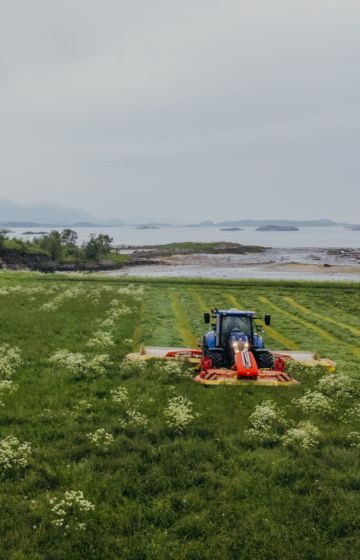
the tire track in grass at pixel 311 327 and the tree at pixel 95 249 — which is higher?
the tree at pixel 95 249

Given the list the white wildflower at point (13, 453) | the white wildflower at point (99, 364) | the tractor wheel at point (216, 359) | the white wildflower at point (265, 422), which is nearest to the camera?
the white wildflower at point (13, 453)

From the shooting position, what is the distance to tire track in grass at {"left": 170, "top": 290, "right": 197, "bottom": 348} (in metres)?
26.0

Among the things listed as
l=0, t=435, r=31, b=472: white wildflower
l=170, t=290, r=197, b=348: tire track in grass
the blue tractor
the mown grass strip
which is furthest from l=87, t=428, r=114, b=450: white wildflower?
the mown grass strip

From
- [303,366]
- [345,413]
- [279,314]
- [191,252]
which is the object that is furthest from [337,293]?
[191,252]

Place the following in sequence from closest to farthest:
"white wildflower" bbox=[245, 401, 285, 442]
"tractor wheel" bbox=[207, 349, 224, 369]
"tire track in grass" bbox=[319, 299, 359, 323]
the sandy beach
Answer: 1. "white wildflower" bbox=[245, 401, 285, 442]
2. "tractor wheel" bbox=[207, 349, 224, 369]
3. "tire track in grass" bbox=[319, 299, 359, 323]
4. the sandy beach

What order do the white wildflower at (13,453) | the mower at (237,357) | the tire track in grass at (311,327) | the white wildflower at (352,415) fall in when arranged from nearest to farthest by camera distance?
the white wildflower at (13,453), the white wildflower at (352,415), the mower at (237,357), the tire track in grass at (311,327)

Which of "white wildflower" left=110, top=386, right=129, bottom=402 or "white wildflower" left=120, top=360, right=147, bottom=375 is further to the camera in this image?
"white wildflower" left=120, top=360, right=147, bottom=375

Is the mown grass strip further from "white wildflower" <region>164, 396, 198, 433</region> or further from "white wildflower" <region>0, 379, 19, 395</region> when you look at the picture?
"white wildflower" <region>0, 379, 19, 395</region>

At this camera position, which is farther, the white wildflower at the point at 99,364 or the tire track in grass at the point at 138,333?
the tire track in grass at the point at 138,333

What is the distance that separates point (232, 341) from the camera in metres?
18.9

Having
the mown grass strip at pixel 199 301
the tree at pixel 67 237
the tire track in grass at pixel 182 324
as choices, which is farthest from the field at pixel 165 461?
the tree at pixel 67 237

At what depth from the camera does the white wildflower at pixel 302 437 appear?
12.3 meters

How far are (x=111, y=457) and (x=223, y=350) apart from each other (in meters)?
8.68

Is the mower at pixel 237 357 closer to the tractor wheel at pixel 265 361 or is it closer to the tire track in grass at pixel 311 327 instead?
the tractor wheel at pixel 265 361
